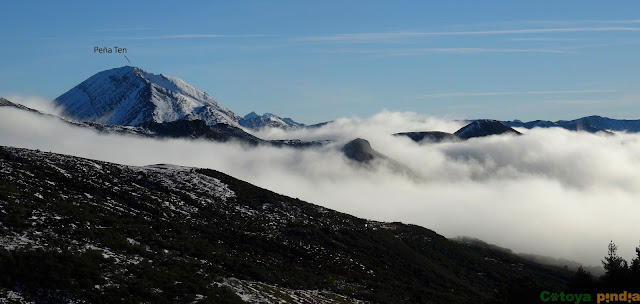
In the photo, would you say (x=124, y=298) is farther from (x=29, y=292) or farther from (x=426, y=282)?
(x=426, y=282)

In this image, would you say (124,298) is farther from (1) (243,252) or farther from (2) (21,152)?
(2) (21,152)

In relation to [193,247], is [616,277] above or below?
above

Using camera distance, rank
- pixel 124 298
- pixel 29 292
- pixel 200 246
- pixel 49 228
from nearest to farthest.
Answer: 1. pixel 29 292
2. pixel 124 298
3. pixel 49 228
4. pixel 200 246

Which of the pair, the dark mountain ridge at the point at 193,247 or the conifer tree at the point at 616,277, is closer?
the dark mountain ridge at the point at 193,247

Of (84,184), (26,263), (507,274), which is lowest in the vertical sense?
(507,274)

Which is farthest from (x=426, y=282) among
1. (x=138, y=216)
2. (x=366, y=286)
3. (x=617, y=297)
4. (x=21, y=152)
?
(x=21, y=152)

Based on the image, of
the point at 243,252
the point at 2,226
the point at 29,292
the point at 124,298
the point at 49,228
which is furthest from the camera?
the point at 243,252

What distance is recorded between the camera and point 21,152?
80.2 metres

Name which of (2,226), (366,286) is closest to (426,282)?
(366,286)

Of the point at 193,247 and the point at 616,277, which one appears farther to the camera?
the point at 193,247

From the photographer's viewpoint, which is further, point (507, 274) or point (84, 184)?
point (507, 274)

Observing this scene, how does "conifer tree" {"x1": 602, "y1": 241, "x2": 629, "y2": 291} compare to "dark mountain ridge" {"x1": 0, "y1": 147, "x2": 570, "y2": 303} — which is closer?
"dark mountain ridge" {"x1": 0, "y1": 147, "x2": 570, "y2": 303}

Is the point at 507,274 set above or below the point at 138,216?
below

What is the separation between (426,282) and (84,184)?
5666cm
